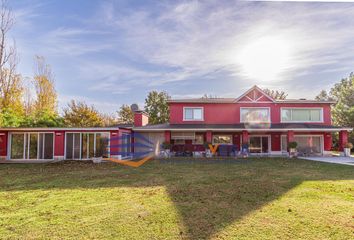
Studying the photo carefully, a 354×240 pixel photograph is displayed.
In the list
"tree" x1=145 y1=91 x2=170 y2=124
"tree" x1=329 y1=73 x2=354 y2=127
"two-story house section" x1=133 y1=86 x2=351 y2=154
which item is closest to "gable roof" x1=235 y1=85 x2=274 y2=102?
"two-story house section" x1=133 y1=86 x2=351 y2=154

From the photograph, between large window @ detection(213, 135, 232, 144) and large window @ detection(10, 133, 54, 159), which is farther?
large window @ detection(213, 135, 232, 144)

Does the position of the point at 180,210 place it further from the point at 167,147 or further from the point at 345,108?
the point at 345,108

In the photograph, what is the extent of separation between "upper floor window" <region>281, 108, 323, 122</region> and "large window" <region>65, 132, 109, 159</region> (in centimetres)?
1808

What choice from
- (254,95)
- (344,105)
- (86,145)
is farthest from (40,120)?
(344,105)

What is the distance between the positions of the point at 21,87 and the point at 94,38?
67.8 ft

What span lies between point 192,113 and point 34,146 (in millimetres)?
15033

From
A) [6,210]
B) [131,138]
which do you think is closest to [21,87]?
[131,138]

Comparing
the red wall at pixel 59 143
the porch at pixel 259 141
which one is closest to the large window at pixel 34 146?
the red wall at pixel 59 143

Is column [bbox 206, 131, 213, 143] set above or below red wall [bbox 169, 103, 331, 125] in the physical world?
below

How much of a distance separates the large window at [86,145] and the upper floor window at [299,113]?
18.1 meters

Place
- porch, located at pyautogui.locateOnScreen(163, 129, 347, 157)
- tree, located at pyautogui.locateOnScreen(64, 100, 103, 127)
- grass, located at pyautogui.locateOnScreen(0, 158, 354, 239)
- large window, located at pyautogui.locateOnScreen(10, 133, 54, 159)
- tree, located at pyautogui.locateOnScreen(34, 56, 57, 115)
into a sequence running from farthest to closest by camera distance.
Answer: tree, located at pyautogui.locateOnScreen(64, 100, 103, 127), tree, located at pyautogui.locateOnScreen(34, 56, 57, 115), porch, located at pyautogui.locateOnScreen(163, 129, 347, 157), large window, located at pyautogui.locateOnScreen(10, 133, 54, 159), grass, located at pyautogui.locateOnScreen(0, 158, 354, 239)

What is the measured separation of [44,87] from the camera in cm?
3512

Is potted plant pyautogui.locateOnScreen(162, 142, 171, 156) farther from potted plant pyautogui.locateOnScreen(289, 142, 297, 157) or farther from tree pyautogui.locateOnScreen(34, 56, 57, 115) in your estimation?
tree pyautogui.locateOnScreen(34, 56, 57, 115)

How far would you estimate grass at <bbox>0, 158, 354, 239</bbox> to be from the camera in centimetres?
459
